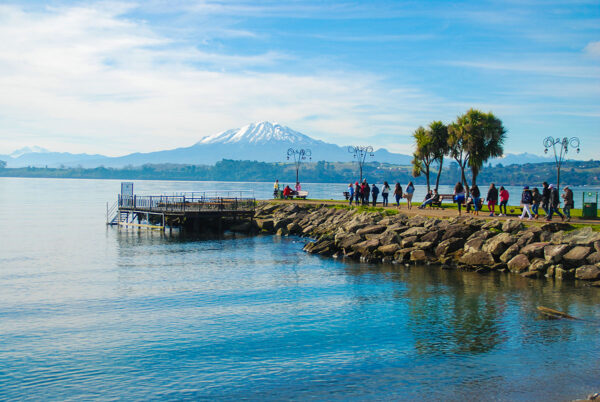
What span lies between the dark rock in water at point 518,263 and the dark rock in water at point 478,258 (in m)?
1.04

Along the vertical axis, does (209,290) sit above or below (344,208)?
below

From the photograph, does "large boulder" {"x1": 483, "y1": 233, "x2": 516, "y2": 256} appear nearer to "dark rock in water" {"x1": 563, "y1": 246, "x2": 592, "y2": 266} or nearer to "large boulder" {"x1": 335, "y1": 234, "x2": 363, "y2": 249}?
"dark rock in water" {"x1": 563, "y1": 246, "x2": 592, "y2": 266}

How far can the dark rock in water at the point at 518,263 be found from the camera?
91.5 feet

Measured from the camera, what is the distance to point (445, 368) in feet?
48.2

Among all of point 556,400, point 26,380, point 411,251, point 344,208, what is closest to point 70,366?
point 26,380

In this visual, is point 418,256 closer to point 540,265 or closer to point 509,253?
point 509,253

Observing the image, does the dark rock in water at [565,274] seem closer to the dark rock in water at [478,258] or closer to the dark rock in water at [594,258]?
the dark rock in water at [594,258]

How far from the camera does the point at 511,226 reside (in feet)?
102

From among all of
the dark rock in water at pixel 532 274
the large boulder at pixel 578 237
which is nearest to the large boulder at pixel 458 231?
the large boulder at pixel 578 237

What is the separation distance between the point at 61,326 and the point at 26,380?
5.24 m

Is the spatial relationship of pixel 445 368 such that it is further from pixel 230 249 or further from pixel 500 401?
pixel 230 249

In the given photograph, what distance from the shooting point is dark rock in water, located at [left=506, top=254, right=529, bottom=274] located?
2789cm

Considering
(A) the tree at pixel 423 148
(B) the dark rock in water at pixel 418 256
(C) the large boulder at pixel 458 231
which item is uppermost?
(A) the tree at pixel 423 148

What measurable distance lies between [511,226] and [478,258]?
3.23 m
